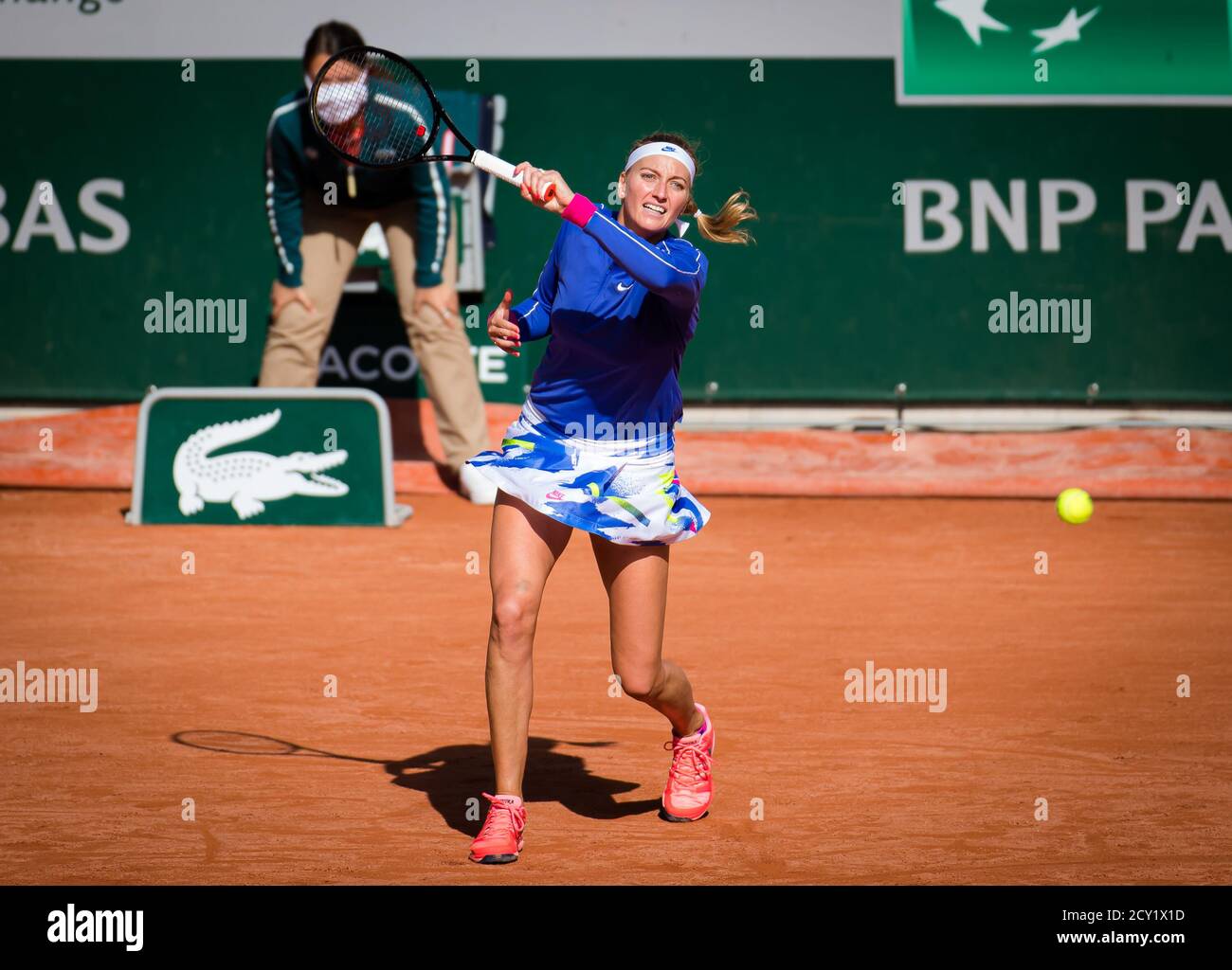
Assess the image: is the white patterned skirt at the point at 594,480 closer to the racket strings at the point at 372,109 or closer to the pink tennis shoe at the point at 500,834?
the pink tennis shoe at the point at 500,834

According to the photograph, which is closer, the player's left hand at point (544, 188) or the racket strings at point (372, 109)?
the player's left hand at point (544, 188)

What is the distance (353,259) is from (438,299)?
1.92 feet

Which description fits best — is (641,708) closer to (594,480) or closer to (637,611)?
(637,611)

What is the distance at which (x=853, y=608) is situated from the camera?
7.36m

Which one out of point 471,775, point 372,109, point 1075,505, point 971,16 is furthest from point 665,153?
point 971,16

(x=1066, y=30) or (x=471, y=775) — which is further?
(x=1066, y=30)

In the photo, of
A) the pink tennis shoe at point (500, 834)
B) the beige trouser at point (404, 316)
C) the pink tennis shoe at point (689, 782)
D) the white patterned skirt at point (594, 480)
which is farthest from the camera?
the beige trouser at point (404, 316)

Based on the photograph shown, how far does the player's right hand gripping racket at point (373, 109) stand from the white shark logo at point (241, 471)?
3750 mm

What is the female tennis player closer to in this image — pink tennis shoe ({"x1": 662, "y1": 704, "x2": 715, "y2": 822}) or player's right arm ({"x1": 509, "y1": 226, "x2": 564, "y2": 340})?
player's right arm ({"x1": 509, "y1": 226, "x2": 564, "y2": 340})

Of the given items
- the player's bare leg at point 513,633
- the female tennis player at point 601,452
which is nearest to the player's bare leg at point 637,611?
the female tennis player at point 601,452

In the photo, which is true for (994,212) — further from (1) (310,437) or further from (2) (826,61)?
(1) (310,437)

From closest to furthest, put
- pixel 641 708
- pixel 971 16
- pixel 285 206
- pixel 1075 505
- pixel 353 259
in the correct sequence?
pixel 641 708, pixel 1075 505, pixel 285 206, pixel 353 259, pixel 971 16

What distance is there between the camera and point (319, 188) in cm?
983

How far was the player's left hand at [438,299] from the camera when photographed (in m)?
9.98
